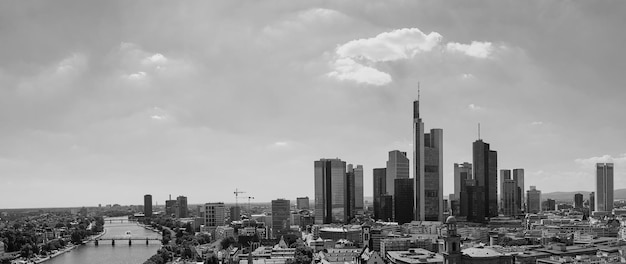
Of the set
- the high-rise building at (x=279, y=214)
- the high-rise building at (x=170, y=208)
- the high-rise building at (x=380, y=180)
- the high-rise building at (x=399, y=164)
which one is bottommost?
the high-rise building at (x=170, y=208)

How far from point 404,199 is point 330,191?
21102 mm

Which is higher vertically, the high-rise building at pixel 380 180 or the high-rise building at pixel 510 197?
the high-rise building at pixel 380 180

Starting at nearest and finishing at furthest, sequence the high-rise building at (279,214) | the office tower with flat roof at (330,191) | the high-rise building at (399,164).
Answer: the high-rise building at (279,214) < the high-rise building at (399,164) < the office tower with flat roof at (330,191)

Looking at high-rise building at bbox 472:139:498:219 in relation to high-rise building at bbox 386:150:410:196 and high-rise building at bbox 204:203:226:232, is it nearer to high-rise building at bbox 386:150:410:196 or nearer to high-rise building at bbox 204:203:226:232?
high-rise building at bbox 386:150:410:196

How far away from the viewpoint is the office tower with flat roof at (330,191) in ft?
386

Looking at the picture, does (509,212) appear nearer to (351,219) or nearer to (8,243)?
(351,219)

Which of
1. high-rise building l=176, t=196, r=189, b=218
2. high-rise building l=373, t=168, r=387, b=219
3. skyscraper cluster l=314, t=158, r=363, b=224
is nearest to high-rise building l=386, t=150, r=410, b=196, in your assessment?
skyscraper cluster l=314, t=158, r=363, b=224

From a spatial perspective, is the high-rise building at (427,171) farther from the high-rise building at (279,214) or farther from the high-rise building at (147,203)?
the high-rise building at (147,203)

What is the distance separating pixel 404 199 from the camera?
103m

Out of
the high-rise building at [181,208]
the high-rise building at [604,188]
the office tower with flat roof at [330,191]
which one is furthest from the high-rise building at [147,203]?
the high-rise building at [604,188]

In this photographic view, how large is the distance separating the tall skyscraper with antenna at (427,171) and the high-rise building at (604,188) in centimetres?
6253

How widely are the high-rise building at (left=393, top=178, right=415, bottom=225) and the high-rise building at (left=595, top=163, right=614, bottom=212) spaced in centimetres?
6344

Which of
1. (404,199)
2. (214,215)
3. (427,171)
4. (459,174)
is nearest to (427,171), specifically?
(427,171)

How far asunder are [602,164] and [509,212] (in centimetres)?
2965
